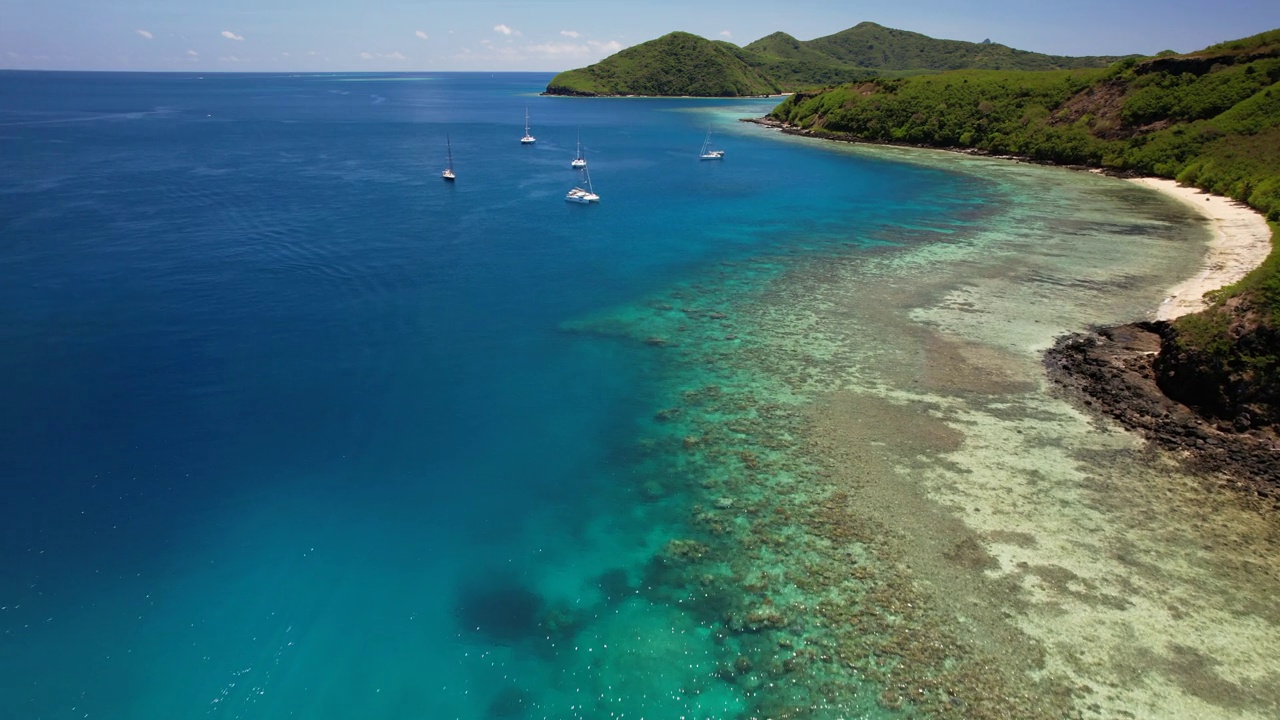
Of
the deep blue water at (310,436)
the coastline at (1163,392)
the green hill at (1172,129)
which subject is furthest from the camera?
the green hill at (1172,129)

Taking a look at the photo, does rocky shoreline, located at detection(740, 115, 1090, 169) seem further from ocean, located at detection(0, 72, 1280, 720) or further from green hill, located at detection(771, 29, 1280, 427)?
ocean, located at detection(0, 72, 1280, 720)

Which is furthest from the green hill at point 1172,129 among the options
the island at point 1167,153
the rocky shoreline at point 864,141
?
the rocky shoreline at point 864,141

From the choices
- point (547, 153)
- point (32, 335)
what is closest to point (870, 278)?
point (32, 335)

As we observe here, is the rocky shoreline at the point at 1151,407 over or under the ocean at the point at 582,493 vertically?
over

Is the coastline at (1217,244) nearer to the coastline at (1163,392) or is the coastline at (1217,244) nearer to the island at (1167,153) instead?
the coastline at (1163,392)

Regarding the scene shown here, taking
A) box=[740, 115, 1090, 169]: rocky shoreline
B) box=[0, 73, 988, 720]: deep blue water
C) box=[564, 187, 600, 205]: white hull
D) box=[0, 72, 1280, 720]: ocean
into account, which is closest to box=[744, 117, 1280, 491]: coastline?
box=[0, 72, 1280, 720]: ocean

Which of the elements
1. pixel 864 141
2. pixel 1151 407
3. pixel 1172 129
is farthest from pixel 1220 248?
pixel 864 141
